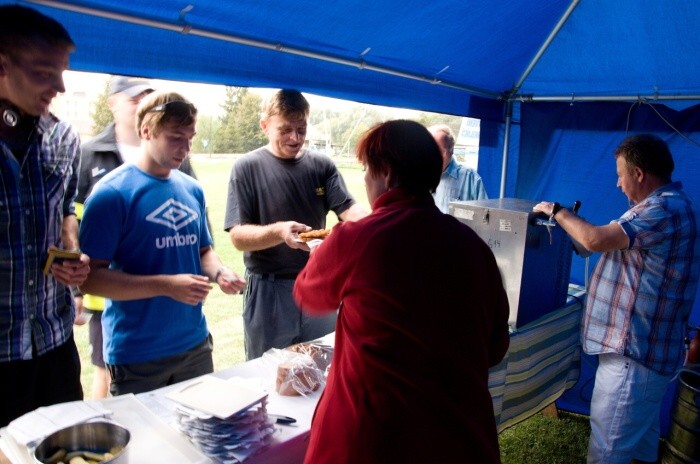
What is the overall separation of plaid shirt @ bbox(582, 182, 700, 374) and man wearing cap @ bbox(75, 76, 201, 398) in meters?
2.43

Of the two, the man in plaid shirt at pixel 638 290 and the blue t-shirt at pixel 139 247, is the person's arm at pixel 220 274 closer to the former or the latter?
the blue t-shirt at pixel 139 247

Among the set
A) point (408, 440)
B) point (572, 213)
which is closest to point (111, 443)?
point (408, 440)

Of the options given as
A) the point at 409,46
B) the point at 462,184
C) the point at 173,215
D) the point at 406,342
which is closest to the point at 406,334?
the point at 406,342

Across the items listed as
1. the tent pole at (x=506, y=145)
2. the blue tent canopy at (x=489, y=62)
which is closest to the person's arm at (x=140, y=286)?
the blue tent canopy at (x=489, y=62)

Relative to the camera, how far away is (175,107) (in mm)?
1860

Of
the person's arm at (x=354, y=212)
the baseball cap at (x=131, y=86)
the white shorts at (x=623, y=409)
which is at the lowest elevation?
the white shorts at (x=623, y=409)

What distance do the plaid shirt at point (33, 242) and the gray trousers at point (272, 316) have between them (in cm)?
101

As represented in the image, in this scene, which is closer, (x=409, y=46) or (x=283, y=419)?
(x=283, y=419)

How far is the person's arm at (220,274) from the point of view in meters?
1.91

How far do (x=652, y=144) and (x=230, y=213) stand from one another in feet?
7.42

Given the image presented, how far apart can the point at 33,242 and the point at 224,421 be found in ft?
2.85

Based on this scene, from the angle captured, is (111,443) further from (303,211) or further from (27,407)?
(303,211)

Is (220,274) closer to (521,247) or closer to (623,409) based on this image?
(521,247)

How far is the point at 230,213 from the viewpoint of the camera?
2586mm
